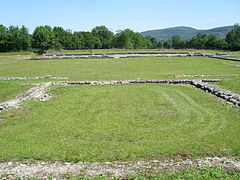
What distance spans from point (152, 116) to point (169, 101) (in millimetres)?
3290

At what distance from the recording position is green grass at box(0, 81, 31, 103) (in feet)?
55.0

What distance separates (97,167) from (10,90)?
14.6 m

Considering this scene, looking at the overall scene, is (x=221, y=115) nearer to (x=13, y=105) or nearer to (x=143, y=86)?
(x=143, y=86)

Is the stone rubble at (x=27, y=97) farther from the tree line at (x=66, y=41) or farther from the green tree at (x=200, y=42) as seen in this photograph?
the green tree at (x=200, y=42)

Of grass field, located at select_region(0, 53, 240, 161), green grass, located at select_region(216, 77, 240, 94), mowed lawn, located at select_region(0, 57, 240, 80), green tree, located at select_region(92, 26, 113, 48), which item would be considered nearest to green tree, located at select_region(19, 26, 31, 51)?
green tree, located at select_region(92, 26, 113, 48)

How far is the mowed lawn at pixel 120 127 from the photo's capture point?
7586 mm

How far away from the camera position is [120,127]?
989 cm

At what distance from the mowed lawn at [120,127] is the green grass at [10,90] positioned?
11.9 ft

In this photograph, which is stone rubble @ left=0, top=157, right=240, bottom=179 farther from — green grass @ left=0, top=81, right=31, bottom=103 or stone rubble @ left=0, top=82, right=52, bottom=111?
green grass @ left=0, top=81, right=31, bottom=103

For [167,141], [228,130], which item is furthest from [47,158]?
[228,130]

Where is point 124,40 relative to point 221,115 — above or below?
above

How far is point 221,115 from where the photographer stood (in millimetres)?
11211

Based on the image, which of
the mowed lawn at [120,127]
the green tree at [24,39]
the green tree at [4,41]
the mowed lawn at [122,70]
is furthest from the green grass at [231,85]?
the green tree at [24,39]

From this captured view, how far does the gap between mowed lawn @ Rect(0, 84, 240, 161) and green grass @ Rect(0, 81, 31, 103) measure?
11.9 feet
